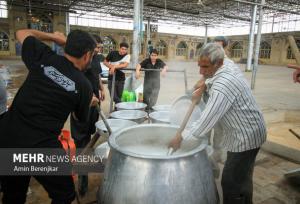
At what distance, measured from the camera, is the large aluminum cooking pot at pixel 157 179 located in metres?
1.44

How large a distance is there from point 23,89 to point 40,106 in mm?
209

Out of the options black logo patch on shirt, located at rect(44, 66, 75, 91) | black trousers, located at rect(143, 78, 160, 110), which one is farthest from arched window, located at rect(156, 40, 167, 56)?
black logo patch on shirt, located at rect(44, 66, 75, 91)

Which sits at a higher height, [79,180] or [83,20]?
[83,20]

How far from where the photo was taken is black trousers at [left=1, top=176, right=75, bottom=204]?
178cm

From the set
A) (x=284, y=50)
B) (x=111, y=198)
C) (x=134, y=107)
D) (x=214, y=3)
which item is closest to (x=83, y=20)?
(x=214, y=3)

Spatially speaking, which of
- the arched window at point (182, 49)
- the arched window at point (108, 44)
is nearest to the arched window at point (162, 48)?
the arched window at point (182, 49)

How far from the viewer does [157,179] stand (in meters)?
1.44

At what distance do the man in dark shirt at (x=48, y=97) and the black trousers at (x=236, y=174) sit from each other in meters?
1.24

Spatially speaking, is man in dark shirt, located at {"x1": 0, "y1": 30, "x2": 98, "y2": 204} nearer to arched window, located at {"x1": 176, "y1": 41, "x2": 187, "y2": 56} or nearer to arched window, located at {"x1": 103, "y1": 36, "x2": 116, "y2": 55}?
arched window, located at {"x1": 103, "y1": 36, "x2": 116, "y2": 55}

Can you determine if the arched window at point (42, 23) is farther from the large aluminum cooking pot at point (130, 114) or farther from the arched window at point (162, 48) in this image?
the large aluminum cooking pot at point (130, 114)

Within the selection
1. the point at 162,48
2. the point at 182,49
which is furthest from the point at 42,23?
the point at 182,49

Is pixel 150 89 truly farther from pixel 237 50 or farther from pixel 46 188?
pixel 237 50

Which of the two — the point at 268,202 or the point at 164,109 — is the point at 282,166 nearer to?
the point at 268,202

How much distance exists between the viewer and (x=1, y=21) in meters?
25.5
